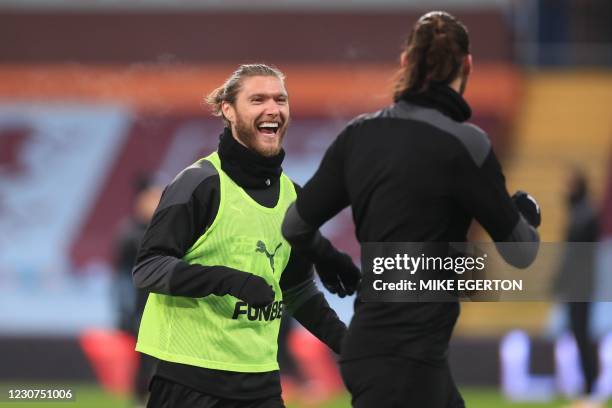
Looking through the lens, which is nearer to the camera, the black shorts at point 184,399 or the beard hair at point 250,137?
the black shorts at point 184,399

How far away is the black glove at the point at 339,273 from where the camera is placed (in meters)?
4.79

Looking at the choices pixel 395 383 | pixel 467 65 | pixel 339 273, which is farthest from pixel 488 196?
pixel 339 273

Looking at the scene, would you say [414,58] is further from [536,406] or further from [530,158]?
[530,158]

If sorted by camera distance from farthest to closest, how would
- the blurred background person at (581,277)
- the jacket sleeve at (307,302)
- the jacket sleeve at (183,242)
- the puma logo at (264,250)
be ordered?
the blurred background person at (581,277), the jacket sleeve at (307,302), the puma logo at (264,250), the jacket sleeve at (183,242)

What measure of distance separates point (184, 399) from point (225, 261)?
0.52 meters

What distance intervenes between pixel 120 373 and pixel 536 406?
4180 mm

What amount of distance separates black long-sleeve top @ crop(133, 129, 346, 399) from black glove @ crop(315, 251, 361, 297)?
216 millimetres

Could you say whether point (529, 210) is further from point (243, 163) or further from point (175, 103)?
point (175, 103)

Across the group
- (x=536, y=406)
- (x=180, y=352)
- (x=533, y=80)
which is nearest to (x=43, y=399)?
(x=180, y=352)

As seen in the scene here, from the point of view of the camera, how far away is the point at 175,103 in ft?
65.4

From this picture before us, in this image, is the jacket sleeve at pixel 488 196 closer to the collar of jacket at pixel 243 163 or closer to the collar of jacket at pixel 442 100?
the collar of jacket at pixel 442 100

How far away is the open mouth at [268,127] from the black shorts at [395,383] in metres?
1.03

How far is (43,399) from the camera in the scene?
6141mm

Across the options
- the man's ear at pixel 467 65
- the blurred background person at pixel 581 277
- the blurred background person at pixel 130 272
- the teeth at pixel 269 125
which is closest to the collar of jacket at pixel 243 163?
the teeth at pixel 269 125
